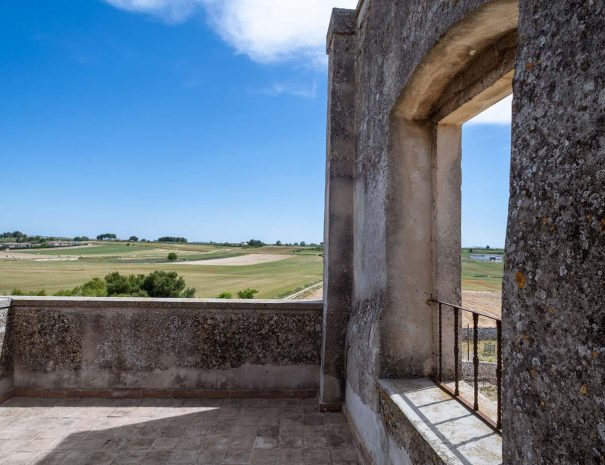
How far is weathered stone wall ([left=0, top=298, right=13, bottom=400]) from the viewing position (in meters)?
4.62

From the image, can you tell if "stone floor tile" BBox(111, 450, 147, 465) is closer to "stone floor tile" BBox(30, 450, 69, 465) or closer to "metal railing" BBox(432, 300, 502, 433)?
"stone floor tile" BBox(30, 450, 69, 465)

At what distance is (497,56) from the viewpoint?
89.2 inches

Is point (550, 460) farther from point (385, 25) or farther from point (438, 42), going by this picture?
point (385, 25)

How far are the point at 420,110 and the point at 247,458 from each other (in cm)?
305

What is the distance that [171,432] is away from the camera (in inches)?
155

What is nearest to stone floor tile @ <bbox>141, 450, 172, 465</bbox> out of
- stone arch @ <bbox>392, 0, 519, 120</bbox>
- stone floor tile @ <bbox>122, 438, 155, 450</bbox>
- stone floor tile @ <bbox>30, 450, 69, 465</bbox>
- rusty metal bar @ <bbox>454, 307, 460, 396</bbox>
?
stone floor tile @ <bbox>122, 438, 155, 450</bbox>

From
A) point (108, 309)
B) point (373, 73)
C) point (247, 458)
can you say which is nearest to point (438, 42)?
point (373, 73)

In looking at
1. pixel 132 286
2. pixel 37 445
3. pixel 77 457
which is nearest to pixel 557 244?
pixel 77 457

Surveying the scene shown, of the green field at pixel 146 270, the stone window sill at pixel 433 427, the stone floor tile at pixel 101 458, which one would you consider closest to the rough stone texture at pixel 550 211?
the stone window sill at pixel 433 427

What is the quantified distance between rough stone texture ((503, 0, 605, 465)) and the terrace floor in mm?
2591

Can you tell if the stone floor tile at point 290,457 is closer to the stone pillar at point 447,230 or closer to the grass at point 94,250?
the stone pillar at point 447,230

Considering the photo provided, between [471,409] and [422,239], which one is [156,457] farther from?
[422,239]

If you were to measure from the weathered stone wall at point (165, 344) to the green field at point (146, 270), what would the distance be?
22021 mm

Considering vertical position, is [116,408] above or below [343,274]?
below
